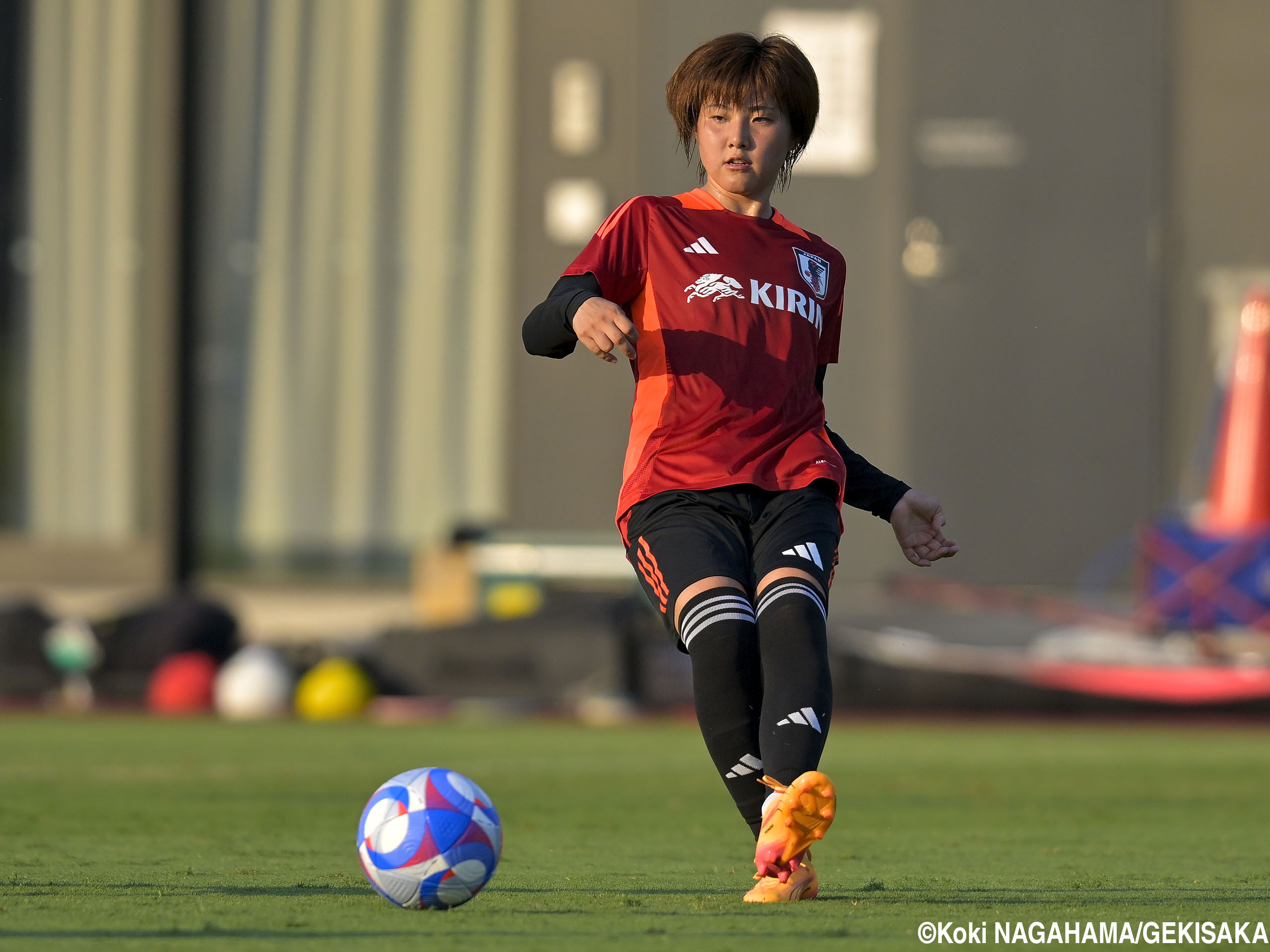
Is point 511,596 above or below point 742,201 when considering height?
below

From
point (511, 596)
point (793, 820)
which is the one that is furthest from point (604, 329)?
point (511, 596)

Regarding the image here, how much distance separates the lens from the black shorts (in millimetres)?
2760

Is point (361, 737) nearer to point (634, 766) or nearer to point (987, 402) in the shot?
point (634, 766)

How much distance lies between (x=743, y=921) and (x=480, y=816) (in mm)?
433

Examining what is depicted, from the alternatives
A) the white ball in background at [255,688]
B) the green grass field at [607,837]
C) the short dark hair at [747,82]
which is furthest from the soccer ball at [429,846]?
the white ball in background at [255,688]

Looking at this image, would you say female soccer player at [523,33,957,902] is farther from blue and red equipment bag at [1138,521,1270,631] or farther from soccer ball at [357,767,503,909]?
blue and red equipment bag at [1138,521,1270,631]

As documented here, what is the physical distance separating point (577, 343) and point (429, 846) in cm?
80

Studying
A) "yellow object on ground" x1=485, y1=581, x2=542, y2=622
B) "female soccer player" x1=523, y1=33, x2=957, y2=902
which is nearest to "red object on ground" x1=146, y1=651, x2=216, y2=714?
"yellow object on ground" x1=485, y1=581, x2=542, y2=622

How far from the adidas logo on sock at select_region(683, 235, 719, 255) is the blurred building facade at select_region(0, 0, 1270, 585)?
26.1 ft

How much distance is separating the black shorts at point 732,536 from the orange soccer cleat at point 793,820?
12.9 inches

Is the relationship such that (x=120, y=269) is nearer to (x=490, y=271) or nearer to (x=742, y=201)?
(x=490, y=271)

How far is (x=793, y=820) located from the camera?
254 cm

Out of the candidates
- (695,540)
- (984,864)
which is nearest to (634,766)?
(984,864)

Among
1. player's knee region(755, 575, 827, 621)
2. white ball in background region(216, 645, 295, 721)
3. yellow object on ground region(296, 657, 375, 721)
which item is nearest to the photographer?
player's knee region(755, 575, 827, 621)
